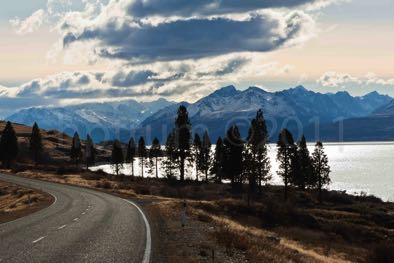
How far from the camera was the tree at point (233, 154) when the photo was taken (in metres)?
91.1

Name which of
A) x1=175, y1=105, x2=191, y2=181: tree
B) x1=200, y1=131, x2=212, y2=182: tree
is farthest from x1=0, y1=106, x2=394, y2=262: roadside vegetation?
x1=200, y1=131, x2=212, y2=182: tree

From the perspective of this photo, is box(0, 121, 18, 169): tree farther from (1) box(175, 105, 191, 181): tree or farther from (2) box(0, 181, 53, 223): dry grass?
(2) box(0, 181, 53, 223): dry grass

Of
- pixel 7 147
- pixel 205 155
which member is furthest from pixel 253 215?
pixel 7 147

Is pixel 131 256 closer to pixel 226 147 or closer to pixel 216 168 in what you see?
pixel 226 147

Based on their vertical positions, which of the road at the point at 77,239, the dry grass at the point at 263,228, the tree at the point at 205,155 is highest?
the tree at the point at 205,155

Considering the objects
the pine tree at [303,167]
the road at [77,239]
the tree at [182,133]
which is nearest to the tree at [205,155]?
the pine tree at [303,167]

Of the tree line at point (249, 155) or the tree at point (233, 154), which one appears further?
the tree at point (233, 154)

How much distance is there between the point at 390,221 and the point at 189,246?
51798 millimetres

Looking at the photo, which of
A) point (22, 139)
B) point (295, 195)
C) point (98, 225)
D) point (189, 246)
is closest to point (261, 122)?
point (295, 195)

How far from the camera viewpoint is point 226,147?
311ft

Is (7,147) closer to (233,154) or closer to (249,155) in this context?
(233,154)

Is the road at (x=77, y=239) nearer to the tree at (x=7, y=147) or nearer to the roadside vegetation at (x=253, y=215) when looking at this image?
the roadside vegetation at (x=253, y=215)

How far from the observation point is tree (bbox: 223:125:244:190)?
299 feet

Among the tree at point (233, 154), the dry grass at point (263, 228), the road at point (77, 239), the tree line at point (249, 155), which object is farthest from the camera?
the tree at point (233, 154)
